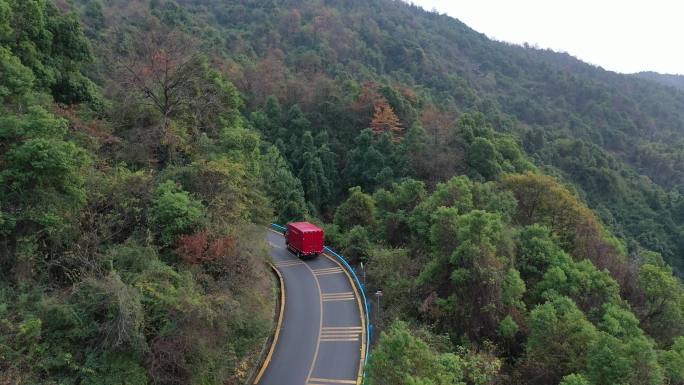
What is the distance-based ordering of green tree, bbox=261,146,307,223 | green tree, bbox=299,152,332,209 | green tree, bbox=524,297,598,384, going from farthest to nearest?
green tree, bbox=299,152,332,209
green tree, bbox=261,146,307,223
green tree, bbox=524,297,598,384

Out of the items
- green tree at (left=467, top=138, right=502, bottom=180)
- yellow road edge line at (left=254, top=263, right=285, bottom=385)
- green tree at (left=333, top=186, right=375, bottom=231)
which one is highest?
green tree at (left=467, top=138, right=502, bottom=180)

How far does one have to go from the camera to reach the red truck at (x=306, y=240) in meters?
25.0

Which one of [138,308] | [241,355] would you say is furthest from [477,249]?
[138,308]

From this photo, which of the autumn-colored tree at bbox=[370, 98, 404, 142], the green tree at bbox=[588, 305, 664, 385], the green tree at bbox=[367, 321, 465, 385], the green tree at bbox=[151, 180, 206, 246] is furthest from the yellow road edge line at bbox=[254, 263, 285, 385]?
the autumn-colored tree at bbox=[370, 98, 404, 142]

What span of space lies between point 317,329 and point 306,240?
289 inches

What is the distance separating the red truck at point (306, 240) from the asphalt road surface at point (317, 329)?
24.5 inches

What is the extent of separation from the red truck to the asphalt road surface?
622 mm

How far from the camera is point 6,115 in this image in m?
14.0

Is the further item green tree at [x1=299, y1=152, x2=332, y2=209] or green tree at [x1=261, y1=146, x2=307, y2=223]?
green tree at [x1=299, y1=152, x2=332, y2=209]

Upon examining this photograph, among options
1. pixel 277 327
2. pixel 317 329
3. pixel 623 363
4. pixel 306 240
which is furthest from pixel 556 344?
pixel 306 240

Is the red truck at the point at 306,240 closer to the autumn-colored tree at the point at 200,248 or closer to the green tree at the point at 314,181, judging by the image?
the autumn-colored tree at the point at 200,248

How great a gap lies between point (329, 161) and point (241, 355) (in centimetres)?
2820

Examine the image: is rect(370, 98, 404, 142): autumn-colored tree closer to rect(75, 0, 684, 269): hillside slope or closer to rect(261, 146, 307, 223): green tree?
rect(75, 0, 684, 269): hillside slope

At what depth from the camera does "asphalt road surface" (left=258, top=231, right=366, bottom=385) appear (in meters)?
15.6
